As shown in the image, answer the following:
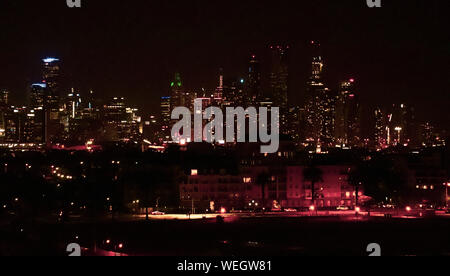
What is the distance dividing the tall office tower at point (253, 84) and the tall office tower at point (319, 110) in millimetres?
7814

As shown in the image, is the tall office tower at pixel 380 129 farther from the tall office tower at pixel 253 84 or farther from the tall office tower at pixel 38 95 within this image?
the tall office tower at pixel 38 95

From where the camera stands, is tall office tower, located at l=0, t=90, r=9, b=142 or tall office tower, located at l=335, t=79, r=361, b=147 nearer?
tall office tower, located at l=0, t=90, r=9, b=142

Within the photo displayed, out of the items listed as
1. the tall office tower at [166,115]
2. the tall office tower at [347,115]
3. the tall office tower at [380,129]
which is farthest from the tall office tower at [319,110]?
the tall office tower at [166,115]

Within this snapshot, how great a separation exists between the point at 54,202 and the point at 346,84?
5670 centimetres

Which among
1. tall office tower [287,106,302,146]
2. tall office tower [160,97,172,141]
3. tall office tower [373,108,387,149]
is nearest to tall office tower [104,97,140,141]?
tall office tower [160,97,172,141]

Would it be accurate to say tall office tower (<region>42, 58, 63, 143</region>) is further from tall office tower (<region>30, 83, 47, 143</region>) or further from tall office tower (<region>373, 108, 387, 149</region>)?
tall office tower (<region>373, 108, 387, 149</region>)

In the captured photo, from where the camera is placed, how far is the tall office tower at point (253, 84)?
66.6m

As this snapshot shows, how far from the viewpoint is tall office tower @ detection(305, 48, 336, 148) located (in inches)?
2926

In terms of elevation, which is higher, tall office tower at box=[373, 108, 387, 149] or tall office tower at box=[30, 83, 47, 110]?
tall office tower at box=[30, 83, 47, 110]

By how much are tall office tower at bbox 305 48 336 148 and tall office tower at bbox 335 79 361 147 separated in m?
0.77

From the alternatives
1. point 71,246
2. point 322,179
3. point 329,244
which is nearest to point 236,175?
point 322,179

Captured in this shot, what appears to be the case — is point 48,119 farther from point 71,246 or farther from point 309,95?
point 71,246

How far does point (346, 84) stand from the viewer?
77625mm

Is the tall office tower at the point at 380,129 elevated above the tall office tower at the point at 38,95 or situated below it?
below
